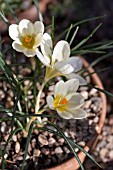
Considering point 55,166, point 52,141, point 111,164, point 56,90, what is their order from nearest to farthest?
point 56,90
point 55,166
point 52,141
point 111,164

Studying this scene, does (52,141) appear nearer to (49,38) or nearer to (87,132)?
(87,132)

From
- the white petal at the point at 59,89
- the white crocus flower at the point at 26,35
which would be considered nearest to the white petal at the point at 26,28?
the white crocus flower at the point at 26,35

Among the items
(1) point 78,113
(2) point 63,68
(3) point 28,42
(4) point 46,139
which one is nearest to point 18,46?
(3) point 28,42

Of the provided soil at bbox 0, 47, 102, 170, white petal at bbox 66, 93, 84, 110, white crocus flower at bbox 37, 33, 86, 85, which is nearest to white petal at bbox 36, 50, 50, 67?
white crocus flower at bbox 37, 33, 86, 85

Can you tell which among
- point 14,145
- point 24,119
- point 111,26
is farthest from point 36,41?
point 111,26

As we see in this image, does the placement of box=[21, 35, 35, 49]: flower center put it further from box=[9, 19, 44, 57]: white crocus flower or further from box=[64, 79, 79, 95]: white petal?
box=[64, 79, 79, 95]: white petal
